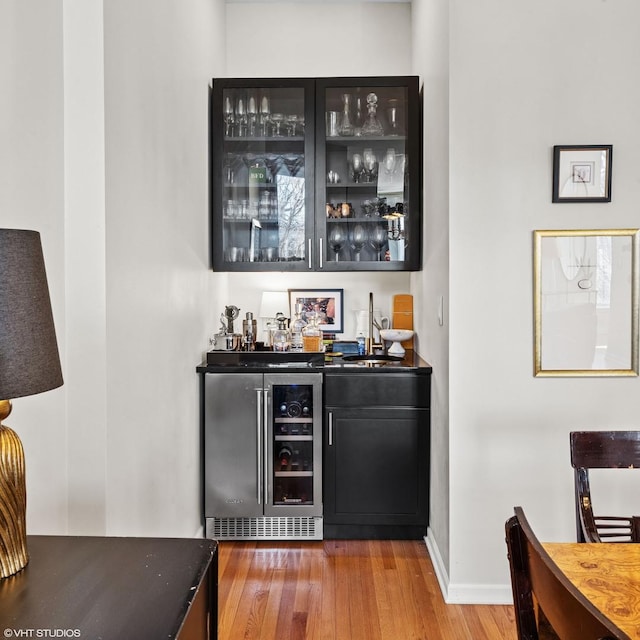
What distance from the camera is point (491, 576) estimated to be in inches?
95.7

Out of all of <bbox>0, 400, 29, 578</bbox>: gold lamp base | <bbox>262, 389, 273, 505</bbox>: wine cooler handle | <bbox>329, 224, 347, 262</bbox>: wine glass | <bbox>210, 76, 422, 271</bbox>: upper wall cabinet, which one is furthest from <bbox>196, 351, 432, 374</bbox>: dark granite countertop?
<bbox>0, 400, 29, 578</bbox>: gold lamp base

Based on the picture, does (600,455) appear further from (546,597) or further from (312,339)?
(312,339)

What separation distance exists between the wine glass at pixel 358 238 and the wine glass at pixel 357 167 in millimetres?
284

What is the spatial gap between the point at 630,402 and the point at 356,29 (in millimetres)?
2826

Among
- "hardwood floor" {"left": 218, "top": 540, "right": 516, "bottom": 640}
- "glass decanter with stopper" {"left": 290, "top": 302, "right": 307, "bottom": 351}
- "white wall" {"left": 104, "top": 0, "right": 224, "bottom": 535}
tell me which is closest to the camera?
"white wall" {"left": 104, "top": 0, "right": 224, "bottom": 535}

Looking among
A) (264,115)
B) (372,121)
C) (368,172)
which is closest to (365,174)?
(368,172)

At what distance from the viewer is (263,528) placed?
10.0 feet

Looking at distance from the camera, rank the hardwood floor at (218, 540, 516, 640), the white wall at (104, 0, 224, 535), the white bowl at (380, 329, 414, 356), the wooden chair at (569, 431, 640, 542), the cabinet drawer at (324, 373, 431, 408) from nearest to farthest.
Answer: the wooden chair at (569, 431, 640, 542)
the white wall at (104, 0, 224, 535)
the hardwood floor at (218, 540, 516, 640)
the cabinet drawer at (324, 373, 431, 408)
the white bowl at (380, 329, 414, 356)

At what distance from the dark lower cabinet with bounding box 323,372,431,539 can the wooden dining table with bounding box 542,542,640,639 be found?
5.28 ft

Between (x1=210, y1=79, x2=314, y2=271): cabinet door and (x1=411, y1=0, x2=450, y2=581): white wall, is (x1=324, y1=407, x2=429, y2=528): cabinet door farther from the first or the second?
(x1=210, y1=79, x2=314, y2=271): cabinet door

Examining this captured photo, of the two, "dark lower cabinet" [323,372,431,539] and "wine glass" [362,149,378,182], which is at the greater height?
"wine glass" [362,149,378,182]

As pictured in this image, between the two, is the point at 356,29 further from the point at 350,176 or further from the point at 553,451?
the point at 553,451

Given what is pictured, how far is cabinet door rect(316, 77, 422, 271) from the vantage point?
Answer: 3.29m

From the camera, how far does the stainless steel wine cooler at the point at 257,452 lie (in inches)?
119
